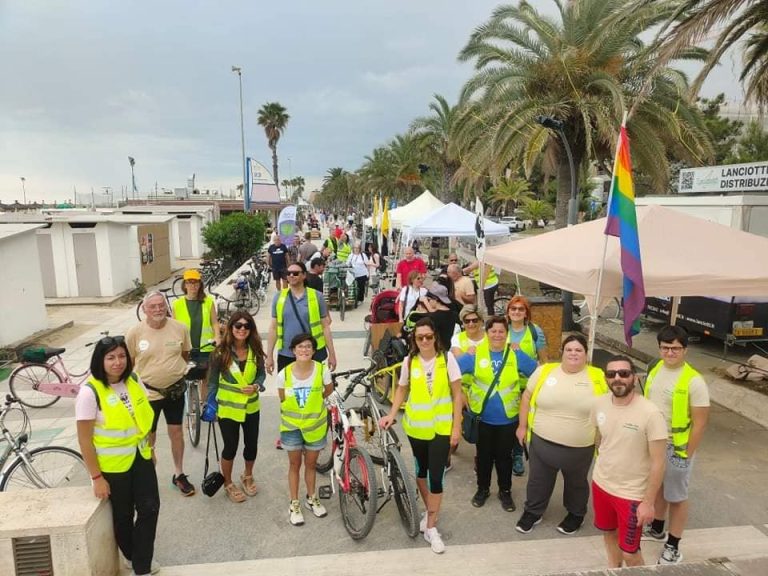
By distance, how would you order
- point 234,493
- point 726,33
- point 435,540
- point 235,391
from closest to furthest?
point 435,540
point 235,391
point 234,493
point 726,33

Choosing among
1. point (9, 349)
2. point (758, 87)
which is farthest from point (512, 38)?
point (9, 349)

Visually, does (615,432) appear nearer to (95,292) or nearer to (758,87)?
(758,87)

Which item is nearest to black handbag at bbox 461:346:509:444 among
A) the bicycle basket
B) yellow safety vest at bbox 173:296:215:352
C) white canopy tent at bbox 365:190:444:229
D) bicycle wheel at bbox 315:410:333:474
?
bicycle wheel at bbox 315:410:333:474

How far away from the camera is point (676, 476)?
3459 millimetres

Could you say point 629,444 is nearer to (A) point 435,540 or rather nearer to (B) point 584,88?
(A) point 435,540

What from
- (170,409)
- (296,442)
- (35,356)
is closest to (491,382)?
(296,442)

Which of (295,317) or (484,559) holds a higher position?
(295,317)

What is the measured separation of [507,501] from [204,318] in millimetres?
3262

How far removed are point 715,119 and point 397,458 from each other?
1531 inches

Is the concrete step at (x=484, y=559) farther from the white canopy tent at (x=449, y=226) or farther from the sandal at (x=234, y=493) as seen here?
the white canopy tent at (x=449, y=226)

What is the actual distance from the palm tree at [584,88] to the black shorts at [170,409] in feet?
31.9

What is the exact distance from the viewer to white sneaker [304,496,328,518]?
411 centimetres

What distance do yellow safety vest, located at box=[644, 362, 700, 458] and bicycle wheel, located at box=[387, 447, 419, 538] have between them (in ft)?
5.98

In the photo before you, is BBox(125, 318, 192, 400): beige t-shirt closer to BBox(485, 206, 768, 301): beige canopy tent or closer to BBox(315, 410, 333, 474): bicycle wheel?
BBox(315, 410, 333, 474): bicycle wheel
